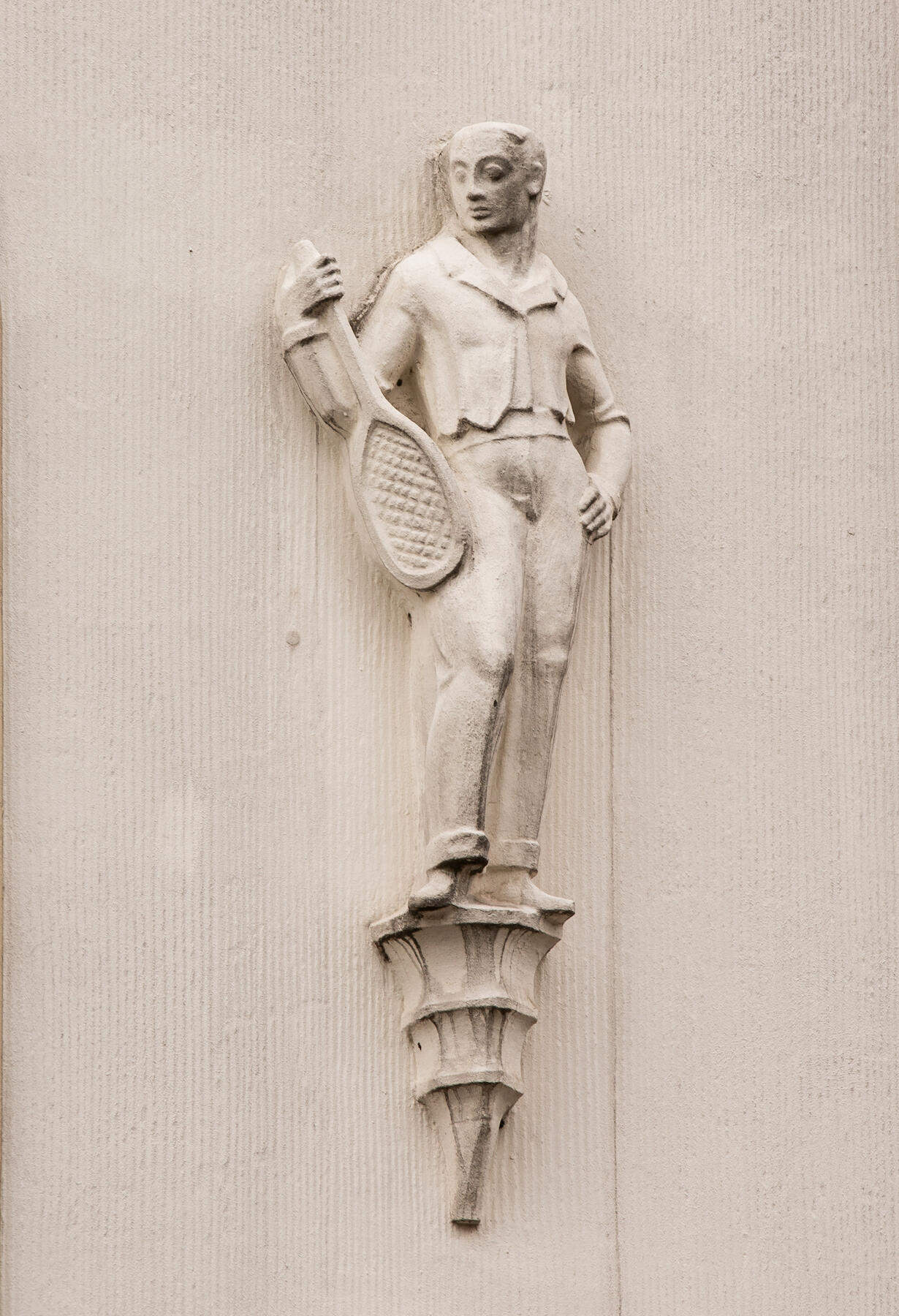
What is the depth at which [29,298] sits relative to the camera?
23.3 feet

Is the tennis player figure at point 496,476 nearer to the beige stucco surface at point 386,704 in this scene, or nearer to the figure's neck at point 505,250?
the figure's neck at point 505,250

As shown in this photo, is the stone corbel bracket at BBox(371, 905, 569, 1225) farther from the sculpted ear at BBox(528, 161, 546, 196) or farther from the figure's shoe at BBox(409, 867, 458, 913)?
the sculpted ear at BBox(528, 161, 546, 196)

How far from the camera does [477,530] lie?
7.02 metres

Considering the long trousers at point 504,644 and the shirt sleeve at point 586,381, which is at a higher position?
the shirt sleeve at point 586,381

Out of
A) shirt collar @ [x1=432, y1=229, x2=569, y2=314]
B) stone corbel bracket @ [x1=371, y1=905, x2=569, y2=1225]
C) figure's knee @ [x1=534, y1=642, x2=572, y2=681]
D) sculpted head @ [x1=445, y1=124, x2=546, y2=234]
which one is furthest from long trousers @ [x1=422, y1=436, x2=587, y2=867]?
sculpted head @ [x1=445, y1=124, x2=546, y2=234]

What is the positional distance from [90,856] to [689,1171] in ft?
4.55

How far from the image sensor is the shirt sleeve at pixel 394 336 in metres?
7.11

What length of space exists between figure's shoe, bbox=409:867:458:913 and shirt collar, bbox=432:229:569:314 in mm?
1178

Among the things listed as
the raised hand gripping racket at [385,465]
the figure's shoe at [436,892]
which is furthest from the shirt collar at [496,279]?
the figure's shoe at [436,892]

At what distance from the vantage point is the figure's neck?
7.21 m

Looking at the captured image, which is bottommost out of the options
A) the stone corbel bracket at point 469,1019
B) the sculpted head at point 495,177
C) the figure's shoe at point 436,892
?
the stone corbel bracket at point 469,1019

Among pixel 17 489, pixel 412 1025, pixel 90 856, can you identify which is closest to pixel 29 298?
pixel 17 489

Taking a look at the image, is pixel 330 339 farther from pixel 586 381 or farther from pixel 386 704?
pixel 386 704

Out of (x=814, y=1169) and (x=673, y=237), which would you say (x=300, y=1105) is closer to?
(x=814, y=1169)
